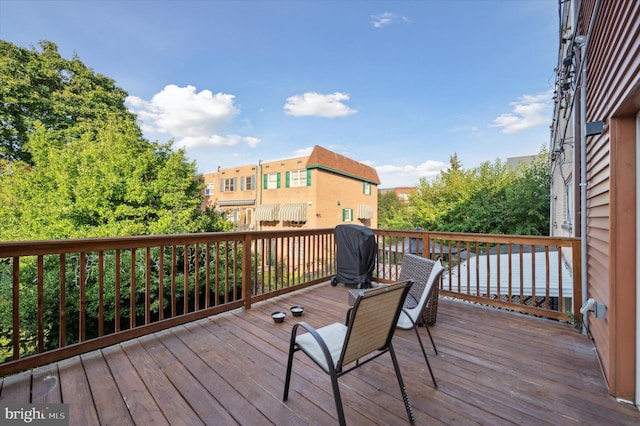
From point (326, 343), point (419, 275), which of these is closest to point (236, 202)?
point (419, 275)

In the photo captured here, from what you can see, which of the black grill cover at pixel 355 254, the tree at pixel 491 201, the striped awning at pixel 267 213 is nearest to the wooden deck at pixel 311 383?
the black grill cover at pixel 355 254

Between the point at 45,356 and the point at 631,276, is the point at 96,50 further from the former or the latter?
the point at 631,276

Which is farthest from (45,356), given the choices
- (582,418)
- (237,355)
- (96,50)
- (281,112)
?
(281,112)

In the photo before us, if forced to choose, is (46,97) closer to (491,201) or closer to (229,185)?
(229,185)

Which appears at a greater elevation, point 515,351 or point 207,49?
point 207,49

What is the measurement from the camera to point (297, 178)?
16.6 metres

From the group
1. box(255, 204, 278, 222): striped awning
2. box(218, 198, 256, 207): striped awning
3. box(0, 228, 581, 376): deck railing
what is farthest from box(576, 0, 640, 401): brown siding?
box(218, 198, 256, 207): striped awning

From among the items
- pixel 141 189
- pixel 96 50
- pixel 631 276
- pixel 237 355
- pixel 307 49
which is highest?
pixel 96 50

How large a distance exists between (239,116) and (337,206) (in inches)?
322

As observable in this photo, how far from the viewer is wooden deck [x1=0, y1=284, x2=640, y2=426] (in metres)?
1.59

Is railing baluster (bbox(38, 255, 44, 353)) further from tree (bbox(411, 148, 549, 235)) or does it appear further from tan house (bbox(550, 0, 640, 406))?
tree (bbox(411, 148, 549, 235))

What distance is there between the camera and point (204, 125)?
60.5ft

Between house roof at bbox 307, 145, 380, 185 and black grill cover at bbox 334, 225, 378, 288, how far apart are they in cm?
1173

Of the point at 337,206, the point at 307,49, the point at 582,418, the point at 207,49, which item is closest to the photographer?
the point at 582,418
